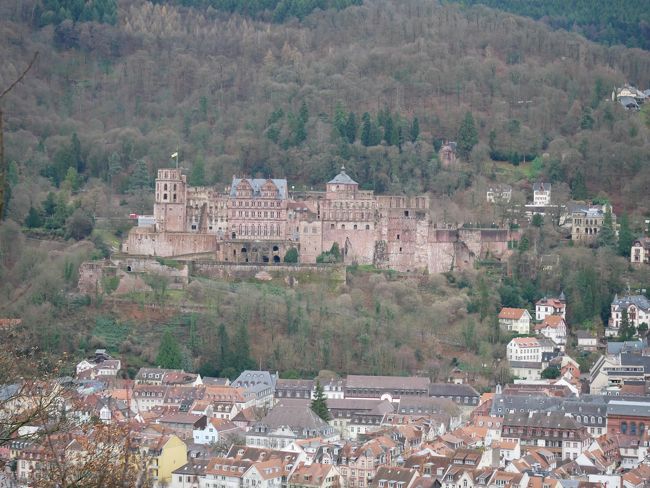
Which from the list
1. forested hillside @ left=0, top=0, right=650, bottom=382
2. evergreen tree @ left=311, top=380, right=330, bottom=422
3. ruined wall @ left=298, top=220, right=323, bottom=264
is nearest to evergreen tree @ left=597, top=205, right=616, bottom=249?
forested hillside @ left=0, top=0, right=650, bottom=382

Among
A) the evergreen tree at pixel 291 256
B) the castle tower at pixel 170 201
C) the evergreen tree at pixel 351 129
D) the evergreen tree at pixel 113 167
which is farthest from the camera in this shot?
the evergreen tree at pixel 351 129

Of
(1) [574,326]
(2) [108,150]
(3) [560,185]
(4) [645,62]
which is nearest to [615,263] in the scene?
(1) [574,326]

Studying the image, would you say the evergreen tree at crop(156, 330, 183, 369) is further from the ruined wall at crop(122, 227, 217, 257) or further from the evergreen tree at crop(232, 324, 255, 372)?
the ruined wall at crop(122, 227, 217, 257)

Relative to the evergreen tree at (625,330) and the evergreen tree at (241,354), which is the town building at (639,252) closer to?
the evergreen tree at (625,330)

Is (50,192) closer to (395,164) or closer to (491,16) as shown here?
(395,164)

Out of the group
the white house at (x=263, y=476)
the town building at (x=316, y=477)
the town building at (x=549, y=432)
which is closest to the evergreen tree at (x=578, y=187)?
the town building at (x=549, y=432)

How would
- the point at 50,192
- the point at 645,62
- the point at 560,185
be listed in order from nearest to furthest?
the point at 50,192 < the point at 560,185 < the point at 645,62
